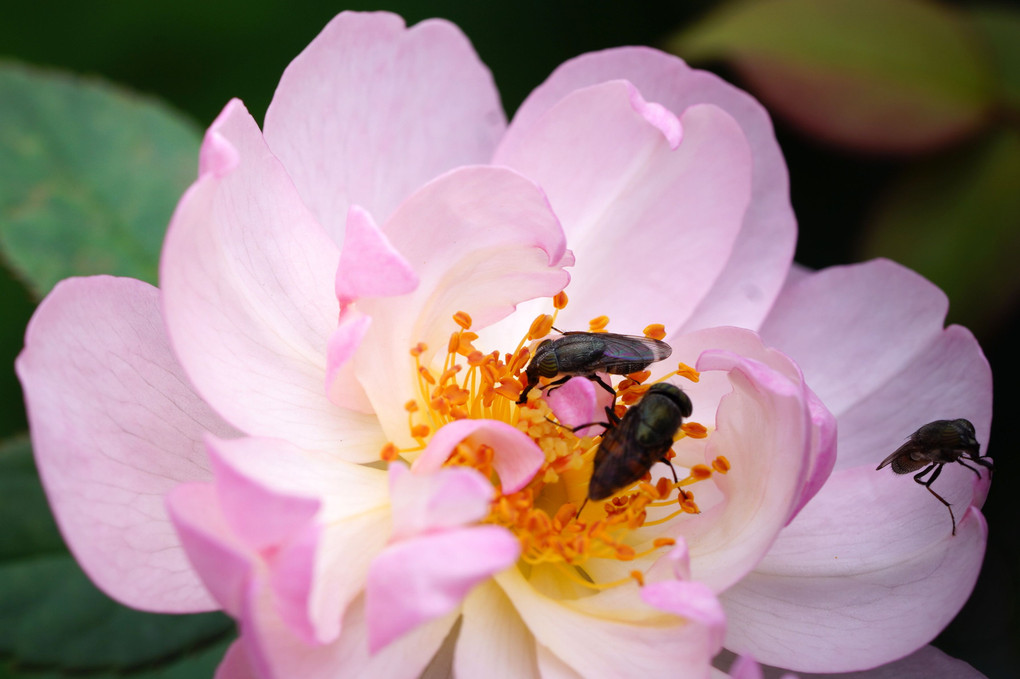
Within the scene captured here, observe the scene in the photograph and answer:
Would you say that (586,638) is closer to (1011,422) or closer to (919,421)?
(919,421)

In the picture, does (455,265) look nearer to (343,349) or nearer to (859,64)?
(343,349)

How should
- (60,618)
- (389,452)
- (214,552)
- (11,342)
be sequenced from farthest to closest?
(11,342)
(60,618)
(389,452)
(214,552)

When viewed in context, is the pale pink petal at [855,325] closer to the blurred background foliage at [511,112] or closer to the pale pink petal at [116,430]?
the blurred background foliage at [511,112]

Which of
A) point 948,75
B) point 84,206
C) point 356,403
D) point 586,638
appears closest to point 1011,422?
point 948,75

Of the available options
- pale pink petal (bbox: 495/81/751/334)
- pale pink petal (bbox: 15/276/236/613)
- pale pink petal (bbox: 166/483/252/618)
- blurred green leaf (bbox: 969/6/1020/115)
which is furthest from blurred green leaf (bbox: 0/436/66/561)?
blurred green leaf (bbox: 969/6/1020/115)

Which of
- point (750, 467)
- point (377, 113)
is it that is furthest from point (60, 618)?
point (750, 467)

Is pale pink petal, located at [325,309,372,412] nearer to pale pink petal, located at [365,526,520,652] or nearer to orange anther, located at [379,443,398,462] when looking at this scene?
orange anther, located at [379,443,398,462]

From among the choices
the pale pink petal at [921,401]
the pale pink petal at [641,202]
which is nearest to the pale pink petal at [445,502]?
the pale pink petal at [641,202]
